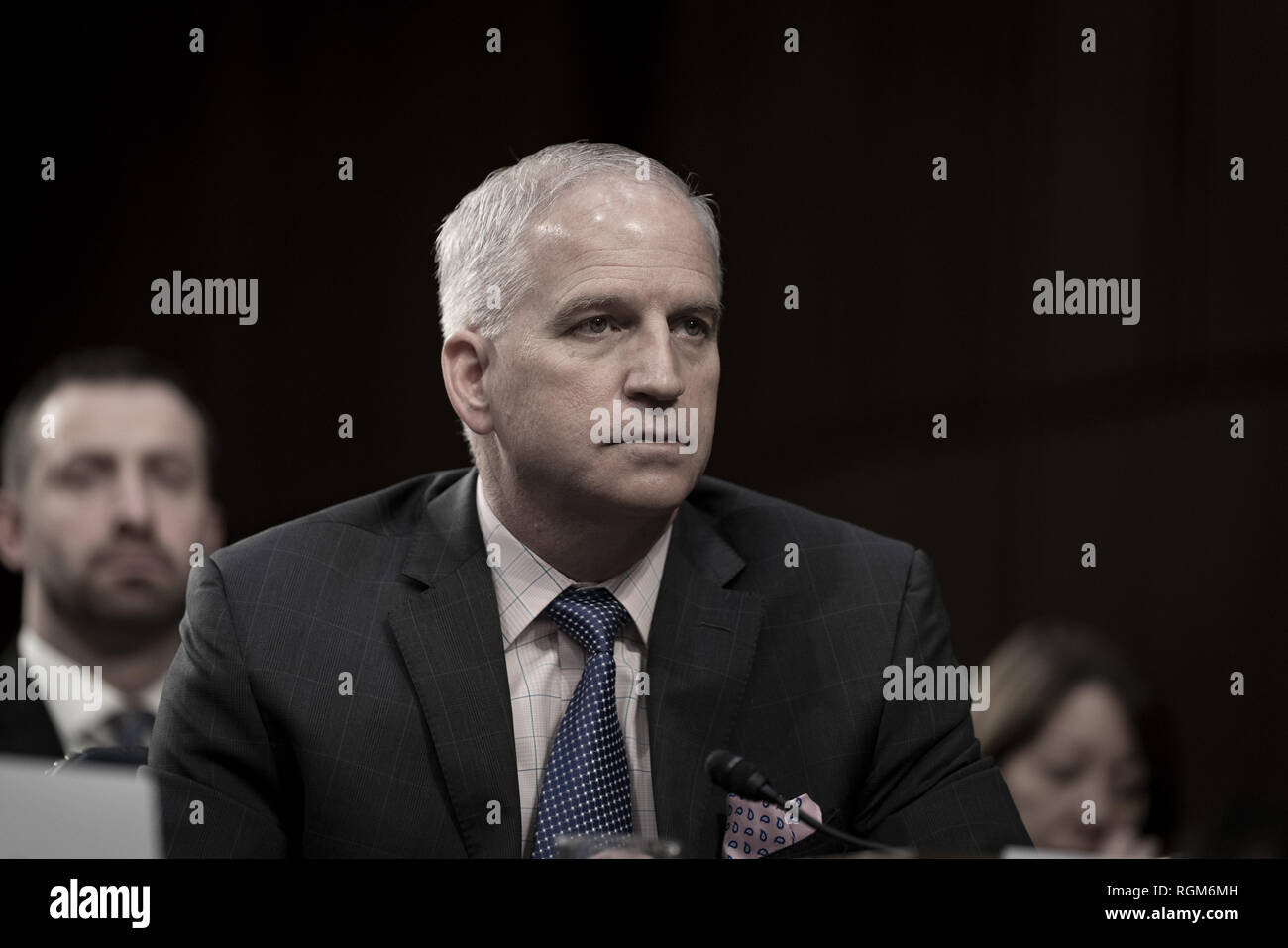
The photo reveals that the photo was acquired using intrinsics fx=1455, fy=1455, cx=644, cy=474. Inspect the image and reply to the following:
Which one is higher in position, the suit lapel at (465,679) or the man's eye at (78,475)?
the man's eye at (78,475)

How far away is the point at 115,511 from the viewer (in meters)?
3.35

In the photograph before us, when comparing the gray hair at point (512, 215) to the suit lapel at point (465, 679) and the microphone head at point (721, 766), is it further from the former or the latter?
the microphone head at point (721, 766)

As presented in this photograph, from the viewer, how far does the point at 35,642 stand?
10.8 feet

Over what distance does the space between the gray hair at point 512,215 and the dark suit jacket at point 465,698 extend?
0.39 m

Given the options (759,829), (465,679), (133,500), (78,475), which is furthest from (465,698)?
(78,475)

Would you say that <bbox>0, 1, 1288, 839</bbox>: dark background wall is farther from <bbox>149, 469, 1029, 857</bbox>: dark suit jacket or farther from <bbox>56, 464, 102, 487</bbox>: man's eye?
<bbox>149, 469, 1029, 857</bbox>: dark suit jacket

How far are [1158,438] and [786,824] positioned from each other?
6.04 feet

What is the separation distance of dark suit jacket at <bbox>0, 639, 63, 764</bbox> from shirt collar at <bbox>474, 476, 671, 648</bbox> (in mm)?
1167

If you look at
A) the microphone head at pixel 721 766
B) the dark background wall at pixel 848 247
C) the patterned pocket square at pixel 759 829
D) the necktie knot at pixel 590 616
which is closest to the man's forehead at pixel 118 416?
the dark background wall at pixel 848 247

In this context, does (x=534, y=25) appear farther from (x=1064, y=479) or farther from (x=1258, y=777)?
(x=1258, y=777)

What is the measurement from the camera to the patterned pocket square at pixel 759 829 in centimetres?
232

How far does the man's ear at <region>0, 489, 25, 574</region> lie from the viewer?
3.36 metres
